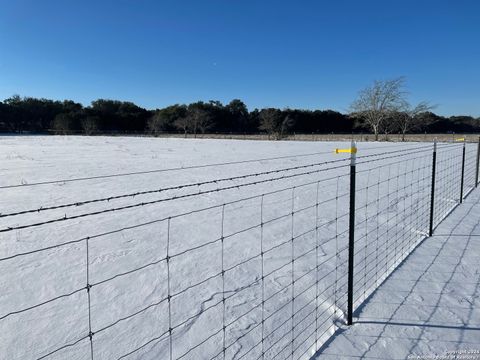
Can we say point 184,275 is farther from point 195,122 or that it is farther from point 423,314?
point 195,122

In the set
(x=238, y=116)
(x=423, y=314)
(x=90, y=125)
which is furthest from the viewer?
(x=238, y=116)

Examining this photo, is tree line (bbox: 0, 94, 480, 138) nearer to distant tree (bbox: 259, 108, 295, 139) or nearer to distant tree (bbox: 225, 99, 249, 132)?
distant tree (bbox: 225, 99, 249, 132)

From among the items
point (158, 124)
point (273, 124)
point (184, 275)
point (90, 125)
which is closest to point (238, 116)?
point (158, 124)

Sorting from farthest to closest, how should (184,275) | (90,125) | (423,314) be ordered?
(90,125) → (184,275) → (423,314)

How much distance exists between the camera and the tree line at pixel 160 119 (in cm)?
5419

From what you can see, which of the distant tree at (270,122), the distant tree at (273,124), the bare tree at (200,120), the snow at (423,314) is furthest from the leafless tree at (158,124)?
the snow at (423,314)

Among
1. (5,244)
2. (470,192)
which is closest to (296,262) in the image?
(5,244)

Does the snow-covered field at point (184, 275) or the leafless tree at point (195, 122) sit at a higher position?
the leafless tree at point (195, 122)

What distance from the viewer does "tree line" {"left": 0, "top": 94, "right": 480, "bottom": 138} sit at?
54188 millimetres

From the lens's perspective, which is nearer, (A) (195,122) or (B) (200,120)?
(A) (195,122)

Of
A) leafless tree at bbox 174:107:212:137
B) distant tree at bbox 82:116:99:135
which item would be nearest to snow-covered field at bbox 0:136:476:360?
leafless tree at bbox 174:107:212:137

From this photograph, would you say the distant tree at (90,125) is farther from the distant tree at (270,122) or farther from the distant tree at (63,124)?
the distant tree at (270,122)

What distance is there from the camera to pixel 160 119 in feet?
183

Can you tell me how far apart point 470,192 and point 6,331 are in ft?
32.0
